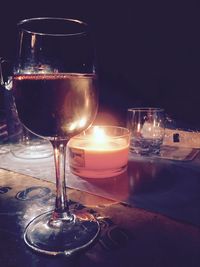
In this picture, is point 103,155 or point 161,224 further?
point 103,155

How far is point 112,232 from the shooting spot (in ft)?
1.39

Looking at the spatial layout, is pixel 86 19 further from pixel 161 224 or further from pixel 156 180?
pixel 161 224

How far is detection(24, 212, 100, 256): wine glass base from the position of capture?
1.26 feet

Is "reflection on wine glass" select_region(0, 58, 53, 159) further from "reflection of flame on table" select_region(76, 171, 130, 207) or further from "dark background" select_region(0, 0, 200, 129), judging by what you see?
"dark background" select_region(0, 0, 200, 129)

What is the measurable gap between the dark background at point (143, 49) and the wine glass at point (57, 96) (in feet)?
5.01

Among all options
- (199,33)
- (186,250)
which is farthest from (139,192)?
(199,33)

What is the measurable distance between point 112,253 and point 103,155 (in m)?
0.31

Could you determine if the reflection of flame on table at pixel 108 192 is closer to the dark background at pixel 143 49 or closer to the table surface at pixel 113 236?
the table surface at pixel 113 236

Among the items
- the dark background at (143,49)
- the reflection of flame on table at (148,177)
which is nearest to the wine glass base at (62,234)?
the reflection of flame on table at (148,177)

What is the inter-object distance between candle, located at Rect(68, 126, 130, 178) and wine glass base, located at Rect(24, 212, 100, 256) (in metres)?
0.18

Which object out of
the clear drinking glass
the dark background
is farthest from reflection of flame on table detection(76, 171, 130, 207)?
the dark background

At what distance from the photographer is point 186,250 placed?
0.37 meters

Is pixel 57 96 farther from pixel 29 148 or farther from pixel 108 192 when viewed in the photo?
pixel 29 148

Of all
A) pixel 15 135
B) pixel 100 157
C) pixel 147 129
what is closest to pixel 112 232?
pixel 100 157
